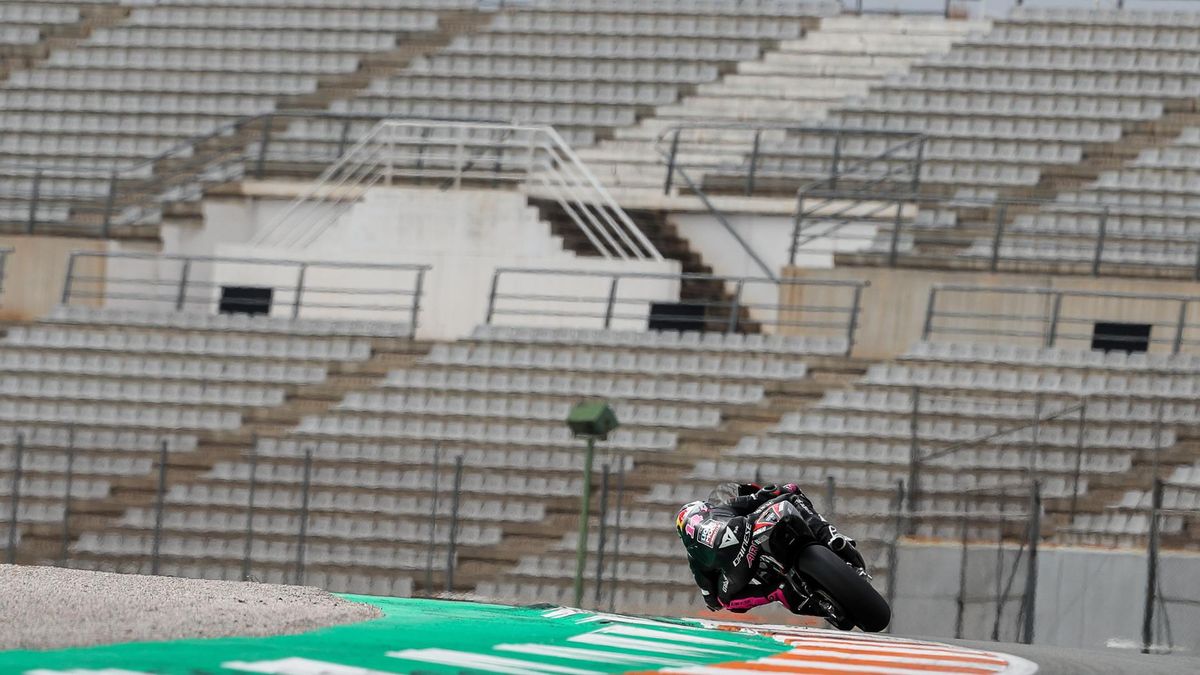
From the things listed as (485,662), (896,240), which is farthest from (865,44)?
(485,662)

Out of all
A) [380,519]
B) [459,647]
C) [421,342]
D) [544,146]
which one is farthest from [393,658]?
[544,146]

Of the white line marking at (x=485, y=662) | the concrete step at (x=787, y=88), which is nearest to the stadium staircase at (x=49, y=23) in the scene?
the concrete step at (x=787, y=88)

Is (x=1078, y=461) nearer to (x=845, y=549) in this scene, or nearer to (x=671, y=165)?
(x=845, y=549)

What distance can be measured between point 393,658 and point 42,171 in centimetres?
1873

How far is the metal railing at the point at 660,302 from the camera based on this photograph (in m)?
21.5

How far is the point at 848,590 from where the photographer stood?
1076cm

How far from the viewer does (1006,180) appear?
76.2ft

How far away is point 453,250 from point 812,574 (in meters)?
13.5

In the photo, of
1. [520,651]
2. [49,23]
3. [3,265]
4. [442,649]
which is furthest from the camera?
[49,23]

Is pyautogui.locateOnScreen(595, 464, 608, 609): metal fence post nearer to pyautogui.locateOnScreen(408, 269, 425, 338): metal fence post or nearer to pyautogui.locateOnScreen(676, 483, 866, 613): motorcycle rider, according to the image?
pyautogui.locateOnScreen(408, 269, 425, 338): metal fence post

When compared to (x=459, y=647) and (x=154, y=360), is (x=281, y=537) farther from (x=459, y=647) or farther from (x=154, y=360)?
(x=459, y=647)

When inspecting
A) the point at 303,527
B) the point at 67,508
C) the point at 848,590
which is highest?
the point at 848,590

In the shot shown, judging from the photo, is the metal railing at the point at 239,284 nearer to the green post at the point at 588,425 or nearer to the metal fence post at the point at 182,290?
the metal fence post at the point at 182,290

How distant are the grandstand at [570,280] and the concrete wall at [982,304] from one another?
43mm
